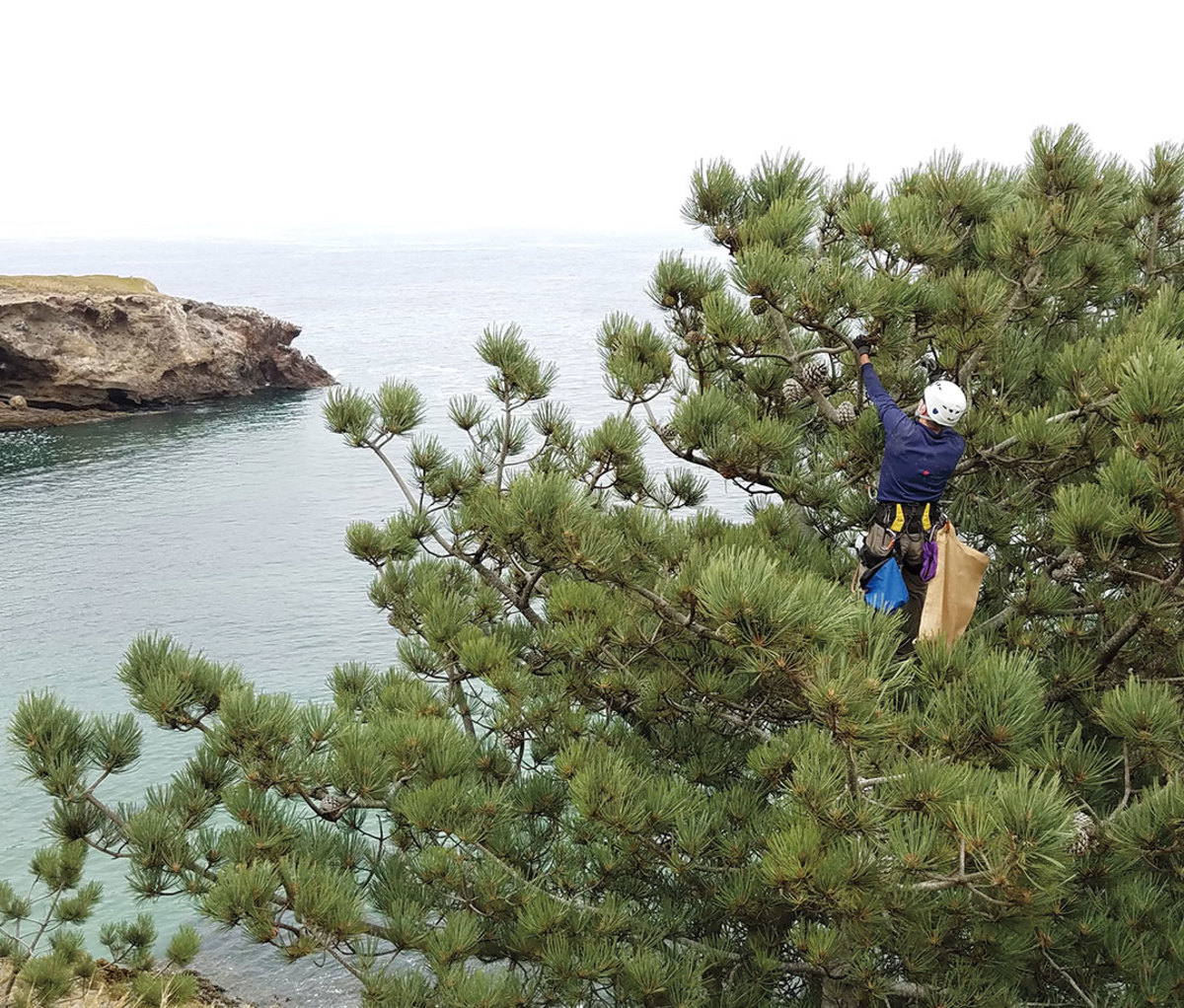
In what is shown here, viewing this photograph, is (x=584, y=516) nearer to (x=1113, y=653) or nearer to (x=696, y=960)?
(x=696, y=960)

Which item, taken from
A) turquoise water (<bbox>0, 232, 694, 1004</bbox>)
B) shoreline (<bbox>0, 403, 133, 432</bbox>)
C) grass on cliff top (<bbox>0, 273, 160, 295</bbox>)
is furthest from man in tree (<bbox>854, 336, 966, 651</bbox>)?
grass on cliff top (<bbox>0, 273, 160, 295</bbox>)

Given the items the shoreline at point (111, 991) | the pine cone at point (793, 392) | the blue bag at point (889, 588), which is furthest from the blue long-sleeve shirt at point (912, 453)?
the shoreline at point (111, 991)

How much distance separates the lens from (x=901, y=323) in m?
6.11

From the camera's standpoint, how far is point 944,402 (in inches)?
217

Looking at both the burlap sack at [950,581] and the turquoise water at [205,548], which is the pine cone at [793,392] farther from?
the turquoise water at [205,548]

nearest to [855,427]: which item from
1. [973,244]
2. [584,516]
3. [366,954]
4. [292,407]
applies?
[973,244]

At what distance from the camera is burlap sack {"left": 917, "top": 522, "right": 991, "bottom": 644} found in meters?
5.81

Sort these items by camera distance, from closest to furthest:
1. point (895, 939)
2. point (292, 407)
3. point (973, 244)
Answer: point (895, 939) < point (973, 244) < point (292, 407)

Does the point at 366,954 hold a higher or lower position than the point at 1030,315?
lower

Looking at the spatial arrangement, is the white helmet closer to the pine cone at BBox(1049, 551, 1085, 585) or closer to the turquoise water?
the pine cone at BBox(1049, 551, 1085, 585)

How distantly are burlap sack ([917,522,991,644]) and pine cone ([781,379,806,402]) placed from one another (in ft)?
3.84

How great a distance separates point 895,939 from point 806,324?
2860 millimetres

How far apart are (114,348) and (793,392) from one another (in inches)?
1670

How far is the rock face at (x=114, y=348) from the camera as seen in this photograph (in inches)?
1636
